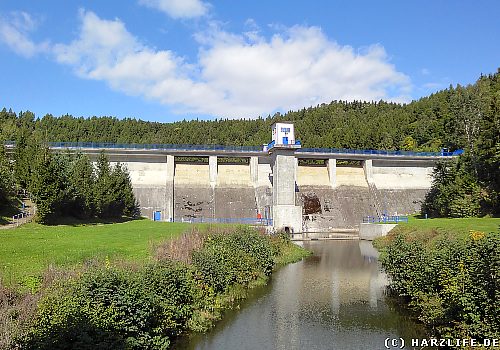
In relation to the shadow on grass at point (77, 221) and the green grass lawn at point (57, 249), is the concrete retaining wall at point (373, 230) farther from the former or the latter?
the shadow on grass at point (77, 221)

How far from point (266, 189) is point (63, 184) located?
91.0 ft

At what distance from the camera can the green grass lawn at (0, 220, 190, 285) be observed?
15.1m

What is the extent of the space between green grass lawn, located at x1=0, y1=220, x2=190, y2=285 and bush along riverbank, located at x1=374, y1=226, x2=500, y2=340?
443 inches

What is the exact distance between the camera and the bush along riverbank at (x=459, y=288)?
36.8 feet

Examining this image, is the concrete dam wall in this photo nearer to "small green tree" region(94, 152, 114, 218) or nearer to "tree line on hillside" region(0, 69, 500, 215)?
"tree line on hillside" region(0, 69, 500, 215)

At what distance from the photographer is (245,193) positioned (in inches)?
2201

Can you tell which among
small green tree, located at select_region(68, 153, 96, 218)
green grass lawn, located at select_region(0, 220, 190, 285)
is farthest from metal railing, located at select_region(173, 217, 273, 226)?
green grass lawn, located at select_region(0, 220, 190, 285)

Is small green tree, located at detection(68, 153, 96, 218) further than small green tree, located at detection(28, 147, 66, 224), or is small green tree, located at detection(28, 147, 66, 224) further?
small green tree, located at detection(68, 153, 96, 218)

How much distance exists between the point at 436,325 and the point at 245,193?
4212cm

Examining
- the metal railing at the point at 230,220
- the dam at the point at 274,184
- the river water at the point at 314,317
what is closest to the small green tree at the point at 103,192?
the dam at the point at 274,184

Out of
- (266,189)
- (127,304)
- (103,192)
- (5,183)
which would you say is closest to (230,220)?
(266,189)

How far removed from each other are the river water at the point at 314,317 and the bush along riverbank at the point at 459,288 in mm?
1118

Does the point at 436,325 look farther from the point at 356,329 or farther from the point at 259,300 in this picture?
the point at 259,300

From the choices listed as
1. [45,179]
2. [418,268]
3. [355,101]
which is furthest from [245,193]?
[355,101]
